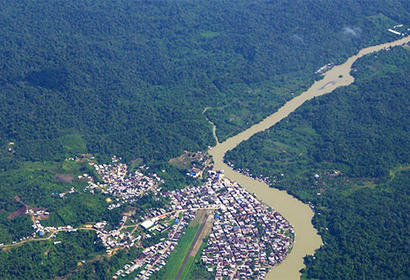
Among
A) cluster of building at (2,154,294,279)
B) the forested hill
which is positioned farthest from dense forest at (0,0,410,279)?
cluster of building at (2,154,294,279)

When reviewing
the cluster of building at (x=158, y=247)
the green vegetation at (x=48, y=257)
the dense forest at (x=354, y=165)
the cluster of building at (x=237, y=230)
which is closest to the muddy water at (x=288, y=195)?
the cluster of building at (x=237, y=230)

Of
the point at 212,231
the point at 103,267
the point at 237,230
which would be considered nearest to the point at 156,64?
Answer: the point at 212,231

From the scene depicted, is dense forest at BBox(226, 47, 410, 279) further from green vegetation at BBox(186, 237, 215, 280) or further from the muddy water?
green vegetation at BBox(186, 237, 215, 280)

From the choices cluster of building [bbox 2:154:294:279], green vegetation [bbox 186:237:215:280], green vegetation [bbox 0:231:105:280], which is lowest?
green vegetation [bbox 0:231:105:280]

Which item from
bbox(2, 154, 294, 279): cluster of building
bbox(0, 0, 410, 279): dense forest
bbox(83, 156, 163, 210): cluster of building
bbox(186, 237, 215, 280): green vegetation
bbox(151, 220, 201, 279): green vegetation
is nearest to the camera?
bbox(186, 237, 215, 280): green vegetation

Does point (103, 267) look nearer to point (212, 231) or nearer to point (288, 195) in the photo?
point (212, 231)

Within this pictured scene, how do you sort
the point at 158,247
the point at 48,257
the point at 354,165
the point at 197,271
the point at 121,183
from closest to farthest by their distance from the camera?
1. the point at 48,257
2. the point at 197,271
3. the point at 158,247
4. the point at 121,183
5. the point at 354,165
